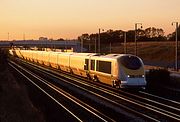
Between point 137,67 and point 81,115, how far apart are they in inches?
457

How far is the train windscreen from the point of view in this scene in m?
31.7

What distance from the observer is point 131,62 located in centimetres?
3222

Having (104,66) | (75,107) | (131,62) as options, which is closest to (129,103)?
(75,107)

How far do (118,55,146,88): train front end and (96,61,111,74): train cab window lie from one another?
79.5 inches

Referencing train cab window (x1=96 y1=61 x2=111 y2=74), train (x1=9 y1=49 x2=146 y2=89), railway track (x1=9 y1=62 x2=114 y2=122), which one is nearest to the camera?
railway track (x1=9 y1=62 x2=114 y2=122)

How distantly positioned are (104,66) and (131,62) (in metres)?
3.83

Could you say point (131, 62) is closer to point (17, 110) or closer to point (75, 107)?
point (75, 107)

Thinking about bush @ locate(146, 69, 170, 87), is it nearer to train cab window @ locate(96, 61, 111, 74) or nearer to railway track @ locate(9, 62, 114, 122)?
train cab window @ locate(96, 61, 111, 74)

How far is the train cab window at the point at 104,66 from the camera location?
3419 centimetres

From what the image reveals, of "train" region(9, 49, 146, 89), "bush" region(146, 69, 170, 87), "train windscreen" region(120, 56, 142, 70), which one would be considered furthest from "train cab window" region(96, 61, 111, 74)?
"bush" region(146, 69, 170, 87)

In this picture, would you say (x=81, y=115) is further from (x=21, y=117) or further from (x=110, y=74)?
(x=110, y=74)

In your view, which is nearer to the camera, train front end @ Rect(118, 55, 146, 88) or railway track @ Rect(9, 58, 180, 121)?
railway track @ Rect(9, 58, 180, 121)

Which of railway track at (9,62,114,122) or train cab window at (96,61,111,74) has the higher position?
train cab window at (96,61,111,74)

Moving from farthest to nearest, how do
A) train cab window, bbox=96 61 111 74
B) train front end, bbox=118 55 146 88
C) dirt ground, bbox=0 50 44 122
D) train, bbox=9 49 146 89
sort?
train cab window, bbox=96 61 111 74 → train, bbox=9 49 146 89 → train front end, bbox=118 55 146 88 → dirt ground, bbox=0 50 44 122
